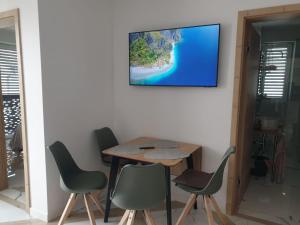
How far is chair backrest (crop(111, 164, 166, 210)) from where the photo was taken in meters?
1.64

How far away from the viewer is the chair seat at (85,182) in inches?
80.1

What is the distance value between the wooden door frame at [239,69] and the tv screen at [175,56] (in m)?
0.20

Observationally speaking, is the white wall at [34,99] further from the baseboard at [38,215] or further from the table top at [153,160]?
the table top at [153,160]

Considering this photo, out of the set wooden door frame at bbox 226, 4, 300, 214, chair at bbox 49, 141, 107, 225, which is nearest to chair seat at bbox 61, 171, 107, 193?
chair at bbox 49, 141, 107, 225

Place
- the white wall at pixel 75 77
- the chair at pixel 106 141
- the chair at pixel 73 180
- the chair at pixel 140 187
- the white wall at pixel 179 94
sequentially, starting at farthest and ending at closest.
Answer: the chair at pixel 106 141
the white wall at pixel 179 94
the white wall at pixel 75 77
the chair at pixel 73 180
the chair at pixel 140 187

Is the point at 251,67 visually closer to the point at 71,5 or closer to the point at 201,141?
the point at 201,141

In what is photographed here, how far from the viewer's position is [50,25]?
7.05 feet

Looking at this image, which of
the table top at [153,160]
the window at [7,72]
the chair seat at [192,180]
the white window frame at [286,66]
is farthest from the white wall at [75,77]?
the white window frame at [286,66]

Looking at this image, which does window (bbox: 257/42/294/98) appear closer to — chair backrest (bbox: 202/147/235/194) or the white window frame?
the white window frame

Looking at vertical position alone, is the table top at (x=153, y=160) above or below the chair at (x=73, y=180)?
above

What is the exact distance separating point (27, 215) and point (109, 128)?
4.10ft

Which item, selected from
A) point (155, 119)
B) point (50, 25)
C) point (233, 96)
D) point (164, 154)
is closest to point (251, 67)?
point (233, 96)

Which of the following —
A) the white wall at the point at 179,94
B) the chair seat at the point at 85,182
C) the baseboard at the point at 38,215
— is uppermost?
the white wall at the point at 179,94

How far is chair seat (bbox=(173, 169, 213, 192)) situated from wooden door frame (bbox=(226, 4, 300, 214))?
337 mm
